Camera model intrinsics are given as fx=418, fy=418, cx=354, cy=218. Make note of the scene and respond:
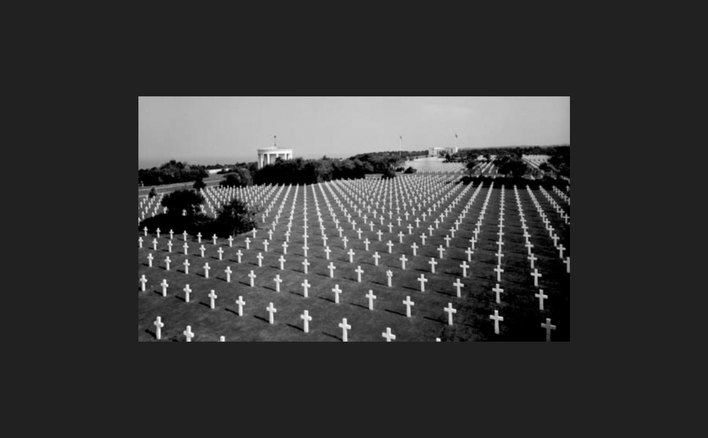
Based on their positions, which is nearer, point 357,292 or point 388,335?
point 388,335

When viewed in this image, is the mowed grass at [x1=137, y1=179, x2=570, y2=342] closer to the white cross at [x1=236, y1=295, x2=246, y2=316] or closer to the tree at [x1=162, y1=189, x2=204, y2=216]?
the white cross at [x1=236, y1=295, x2=246, y2=316]

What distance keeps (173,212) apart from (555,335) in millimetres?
12818

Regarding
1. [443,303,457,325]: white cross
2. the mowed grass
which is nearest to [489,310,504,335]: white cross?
the mowed grass

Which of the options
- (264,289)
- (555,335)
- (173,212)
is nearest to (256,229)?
(173,212)

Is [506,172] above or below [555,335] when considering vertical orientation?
above

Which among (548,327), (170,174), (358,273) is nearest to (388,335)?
(358,273)

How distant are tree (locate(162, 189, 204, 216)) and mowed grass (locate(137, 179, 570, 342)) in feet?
4.97

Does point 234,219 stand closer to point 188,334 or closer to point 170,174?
point 170,174

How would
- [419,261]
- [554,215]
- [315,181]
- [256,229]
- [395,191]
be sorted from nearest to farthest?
[419,261]
[256,229]
[554,215]
[395,191]
[315,181]

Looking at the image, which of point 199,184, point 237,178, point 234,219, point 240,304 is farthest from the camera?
point 237,178

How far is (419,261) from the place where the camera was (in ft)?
36.8

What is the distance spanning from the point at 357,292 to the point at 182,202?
916cm

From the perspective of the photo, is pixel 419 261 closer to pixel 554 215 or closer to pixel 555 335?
pixel 555 335

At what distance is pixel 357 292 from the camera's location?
9.20 m
